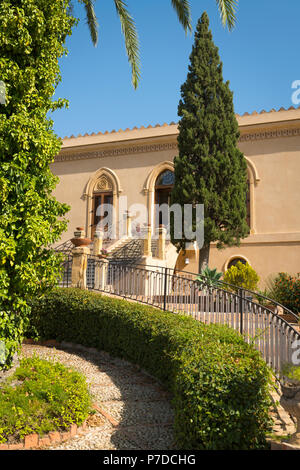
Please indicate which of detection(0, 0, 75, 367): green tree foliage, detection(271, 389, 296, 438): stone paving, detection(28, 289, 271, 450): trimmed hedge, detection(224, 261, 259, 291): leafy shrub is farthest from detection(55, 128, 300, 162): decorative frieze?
detection(271, 389, 296, 438): stone paving

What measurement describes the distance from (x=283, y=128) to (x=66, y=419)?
14.6m

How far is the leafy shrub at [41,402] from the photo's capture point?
4.29 meters

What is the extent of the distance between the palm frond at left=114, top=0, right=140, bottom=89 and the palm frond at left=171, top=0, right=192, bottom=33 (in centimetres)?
99

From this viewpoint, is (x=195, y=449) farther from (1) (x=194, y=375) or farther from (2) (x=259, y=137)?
(2) (x=259, y=137)

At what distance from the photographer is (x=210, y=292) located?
852 centimetres

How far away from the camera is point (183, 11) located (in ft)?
28.0

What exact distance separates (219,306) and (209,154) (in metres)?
7.05

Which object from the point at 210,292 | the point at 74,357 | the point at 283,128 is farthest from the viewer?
the point at 283,128

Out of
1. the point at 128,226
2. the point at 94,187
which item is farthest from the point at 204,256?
the point at 94,187

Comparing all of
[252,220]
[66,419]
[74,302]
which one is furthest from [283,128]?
[66,419]

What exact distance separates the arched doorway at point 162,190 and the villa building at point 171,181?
0.15 feet

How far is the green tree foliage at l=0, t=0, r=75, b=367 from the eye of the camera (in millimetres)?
4914

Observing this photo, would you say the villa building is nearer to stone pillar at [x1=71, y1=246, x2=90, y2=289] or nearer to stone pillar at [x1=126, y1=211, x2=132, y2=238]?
stone pillar at [x1=126, y1=211, x2=132, y2=238]

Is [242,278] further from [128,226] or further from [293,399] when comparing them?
[293,399]
